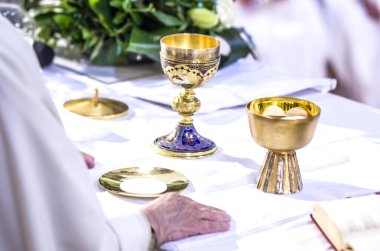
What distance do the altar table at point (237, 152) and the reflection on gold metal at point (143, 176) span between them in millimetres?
11

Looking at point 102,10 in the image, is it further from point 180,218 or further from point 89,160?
point 180,218

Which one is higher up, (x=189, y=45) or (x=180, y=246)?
(x=189, y=45)

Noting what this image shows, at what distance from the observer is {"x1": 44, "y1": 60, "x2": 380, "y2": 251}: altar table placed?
97cm

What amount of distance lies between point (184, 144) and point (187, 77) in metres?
0.11

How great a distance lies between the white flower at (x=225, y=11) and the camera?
1.66m

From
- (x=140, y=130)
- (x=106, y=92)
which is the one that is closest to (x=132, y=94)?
(x=106, y=92)

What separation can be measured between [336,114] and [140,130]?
15.3 inches

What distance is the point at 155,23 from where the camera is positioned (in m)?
1.70

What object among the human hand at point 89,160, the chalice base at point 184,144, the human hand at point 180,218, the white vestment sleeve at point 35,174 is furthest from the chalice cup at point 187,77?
the white vestment sleeve at point 35,174

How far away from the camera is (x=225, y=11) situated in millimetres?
1669

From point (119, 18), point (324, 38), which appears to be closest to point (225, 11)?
point (119, 18)

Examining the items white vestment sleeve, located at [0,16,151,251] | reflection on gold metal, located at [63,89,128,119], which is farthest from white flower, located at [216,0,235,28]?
white vestment sleeve, located at [0,16,151,251]

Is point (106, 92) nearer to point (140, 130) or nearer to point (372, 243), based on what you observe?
point (140, 130)

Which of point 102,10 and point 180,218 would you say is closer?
point 180,218
